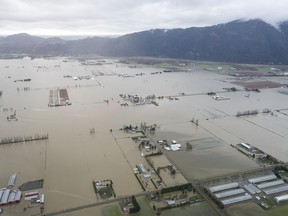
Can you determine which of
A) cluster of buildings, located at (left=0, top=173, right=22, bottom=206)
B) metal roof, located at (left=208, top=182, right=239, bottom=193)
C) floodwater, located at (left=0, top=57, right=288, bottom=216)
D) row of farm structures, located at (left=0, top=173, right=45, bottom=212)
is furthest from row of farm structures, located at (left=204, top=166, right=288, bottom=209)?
cluster of buildings, located at (left=0, top=173, right=22, bottom=206)

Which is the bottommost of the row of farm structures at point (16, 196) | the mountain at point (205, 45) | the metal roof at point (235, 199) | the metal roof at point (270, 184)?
the metal roof at point (235, 199)

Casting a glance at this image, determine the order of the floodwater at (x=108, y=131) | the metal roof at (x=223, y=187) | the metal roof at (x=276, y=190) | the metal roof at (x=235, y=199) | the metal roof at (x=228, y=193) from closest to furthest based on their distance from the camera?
the metal roof at (x=235, y=199)
the metal roof at (x=228, y=193)
the metal roof at (x=276, y=190)
the metal roof at (x=223, y=187)
the floodwater at (x=108, y=131)

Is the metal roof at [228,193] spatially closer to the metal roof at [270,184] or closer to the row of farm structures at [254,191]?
the row of farm structures at [254,191]

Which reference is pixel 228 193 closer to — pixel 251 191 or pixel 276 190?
pixel 251 191

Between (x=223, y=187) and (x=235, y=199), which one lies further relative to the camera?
(x=223, y=187)

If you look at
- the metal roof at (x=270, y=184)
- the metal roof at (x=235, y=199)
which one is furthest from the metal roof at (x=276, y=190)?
the metal roof at (x=235, y=199)

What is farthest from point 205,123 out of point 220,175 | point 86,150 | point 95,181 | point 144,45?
point 144,45

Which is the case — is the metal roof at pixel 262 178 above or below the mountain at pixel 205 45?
below

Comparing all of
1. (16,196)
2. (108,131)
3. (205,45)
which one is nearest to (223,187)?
(16,196)
